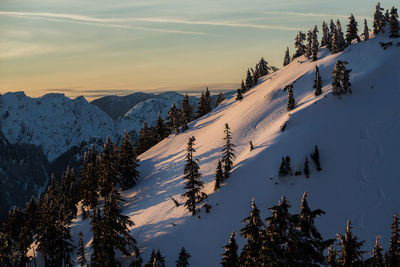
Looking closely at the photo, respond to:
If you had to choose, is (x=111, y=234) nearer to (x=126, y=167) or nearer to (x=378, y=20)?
(x=126, y=167)

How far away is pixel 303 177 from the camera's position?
43406 mm

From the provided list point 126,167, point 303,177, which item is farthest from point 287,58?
point 303,177

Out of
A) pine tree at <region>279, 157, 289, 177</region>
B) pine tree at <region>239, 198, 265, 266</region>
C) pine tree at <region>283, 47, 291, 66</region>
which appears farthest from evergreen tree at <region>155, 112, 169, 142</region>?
pine tree at <region>239, 198, 265, 266</region>

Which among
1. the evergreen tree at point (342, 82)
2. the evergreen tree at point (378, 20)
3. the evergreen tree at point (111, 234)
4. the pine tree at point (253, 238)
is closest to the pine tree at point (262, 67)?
the evergreen tree at point (378, 20)

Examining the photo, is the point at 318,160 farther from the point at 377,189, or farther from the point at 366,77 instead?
the point at 366,77

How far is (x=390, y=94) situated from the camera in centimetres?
5559

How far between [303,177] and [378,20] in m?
67.7

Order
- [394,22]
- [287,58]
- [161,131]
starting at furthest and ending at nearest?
[287,58] < [161,131] < [394,22]

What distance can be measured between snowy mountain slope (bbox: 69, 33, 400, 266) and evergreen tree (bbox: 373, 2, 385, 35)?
19507 millimetres

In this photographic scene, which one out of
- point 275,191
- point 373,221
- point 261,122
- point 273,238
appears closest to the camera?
point 273,238

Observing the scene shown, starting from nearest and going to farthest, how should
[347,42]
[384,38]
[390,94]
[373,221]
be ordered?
1. [373,221]
2. [390,94]
3. [384,38]
4. [347,42]

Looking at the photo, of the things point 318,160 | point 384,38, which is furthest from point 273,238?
point 384,38

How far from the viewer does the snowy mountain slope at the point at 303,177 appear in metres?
38.1

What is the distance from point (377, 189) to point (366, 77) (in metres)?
30.5
